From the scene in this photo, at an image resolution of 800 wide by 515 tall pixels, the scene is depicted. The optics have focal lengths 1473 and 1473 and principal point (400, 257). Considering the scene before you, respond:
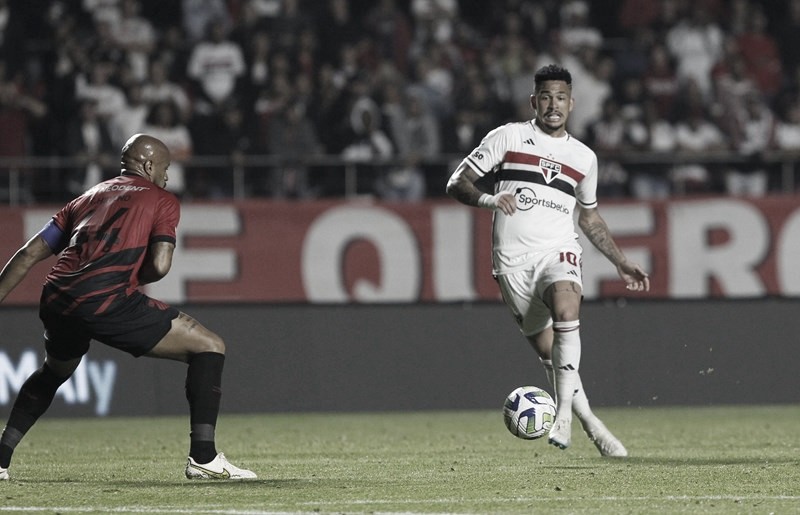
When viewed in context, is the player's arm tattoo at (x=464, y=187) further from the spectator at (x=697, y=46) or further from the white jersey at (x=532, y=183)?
the spectator at (x=697, y=46)

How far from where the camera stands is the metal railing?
15820 mm

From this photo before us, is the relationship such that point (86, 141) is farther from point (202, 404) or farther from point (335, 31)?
point (202, 404)

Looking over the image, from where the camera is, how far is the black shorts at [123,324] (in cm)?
786

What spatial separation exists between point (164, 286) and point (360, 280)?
208 centimetres

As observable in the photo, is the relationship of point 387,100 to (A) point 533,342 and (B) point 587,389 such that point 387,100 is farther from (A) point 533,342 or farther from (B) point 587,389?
(A) point 533,342

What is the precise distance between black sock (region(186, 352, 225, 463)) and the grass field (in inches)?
8.4

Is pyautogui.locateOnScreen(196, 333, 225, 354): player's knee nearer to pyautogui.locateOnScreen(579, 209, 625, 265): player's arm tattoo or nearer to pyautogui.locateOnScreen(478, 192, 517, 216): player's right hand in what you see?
pyautogui.locateOnScreen(478, 192, 517, 216): player's right hand

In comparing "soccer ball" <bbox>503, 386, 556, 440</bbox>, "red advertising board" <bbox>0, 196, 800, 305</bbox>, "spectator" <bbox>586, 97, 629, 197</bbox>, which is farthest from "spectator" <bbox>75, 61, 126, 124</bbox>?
"soccer ball" <bbox>503, 386, 556, 440</bbox>

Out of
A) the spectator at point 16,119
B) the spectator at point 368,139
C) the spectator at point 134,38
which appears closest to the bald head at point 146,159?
the spectator at point 368,139

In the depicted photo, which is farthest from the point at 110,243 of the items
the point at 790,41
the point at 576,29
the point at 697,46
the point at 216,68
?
the point at 790,41

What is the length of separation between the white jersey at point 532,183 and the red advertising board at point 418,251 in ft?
20.2

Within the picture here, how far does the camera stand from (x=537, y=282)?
934 centimetres

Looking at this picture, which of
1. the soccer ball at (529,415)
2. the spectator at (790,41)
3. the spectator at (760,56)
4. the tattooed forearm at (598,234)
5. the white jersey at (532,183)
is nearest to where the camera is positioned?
the soccer ball at (529,415)

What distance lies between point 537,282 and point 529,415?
866 mm
